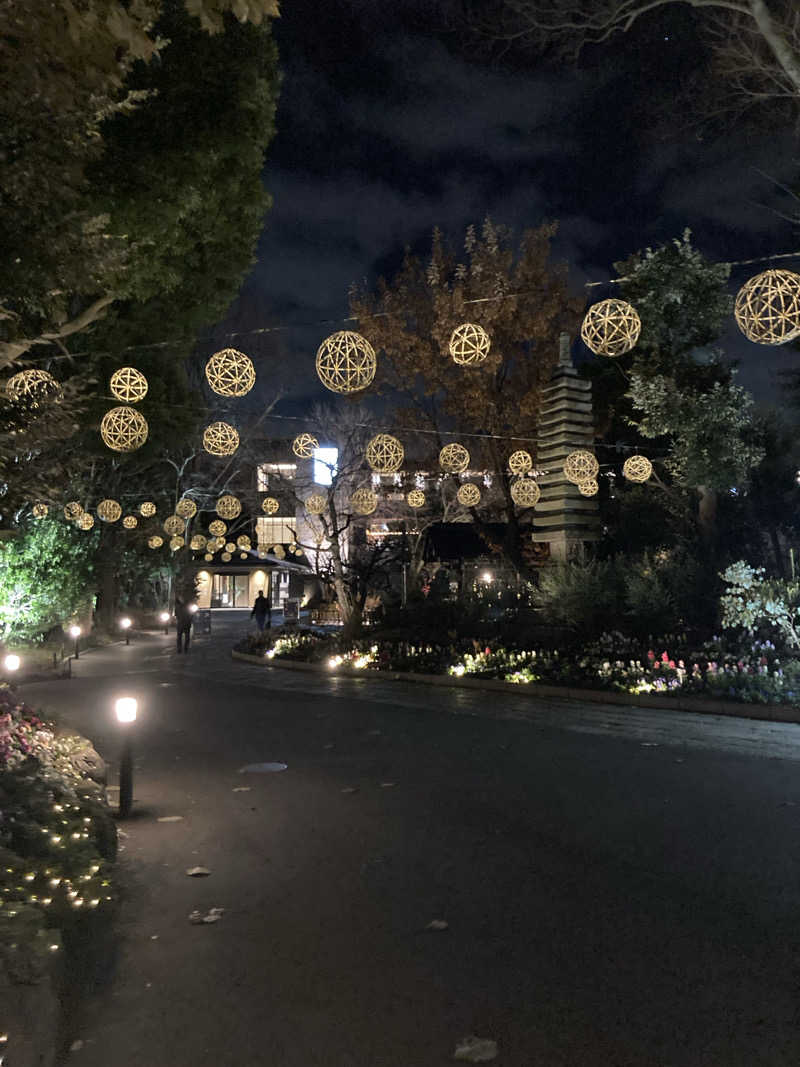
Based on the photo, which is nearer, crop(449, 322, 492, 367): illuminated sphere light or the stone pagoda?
crop(449, 322, 492, 367): illuminated sphere light

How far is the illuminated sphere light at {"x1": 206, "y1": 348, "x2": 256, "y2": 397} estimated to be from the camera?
37.9 ft

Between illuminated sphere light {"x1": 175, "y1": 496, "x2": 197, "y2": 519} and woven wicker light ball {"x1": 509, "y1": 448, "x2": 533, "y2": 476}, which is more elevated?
woven wicker light ball {"x1": 509, "y1": 448, "x2": 533, "y2": 476}

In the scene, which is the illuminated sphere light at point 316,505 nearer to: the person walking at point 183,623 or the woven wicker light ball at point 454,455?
the woven wicker light ball at point 454,455

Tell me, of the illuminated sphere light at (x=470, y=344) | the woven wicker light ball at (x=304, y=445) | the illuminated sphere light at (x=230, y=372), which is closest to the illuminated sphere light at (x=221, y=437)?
the woven wicker light ball at (x=304, y=445)

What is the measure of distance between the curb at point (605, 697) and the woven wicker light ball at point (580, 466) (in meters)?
5.89

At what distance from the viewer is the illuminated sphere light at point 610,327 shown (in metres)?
11.1

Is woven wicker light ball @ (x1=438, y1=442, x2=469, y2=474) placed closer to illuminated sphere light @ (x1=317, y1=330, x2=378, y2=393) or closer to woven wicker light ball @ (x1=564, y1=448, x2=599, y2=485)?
woven wicker light ball @ (x1=564, y1=448, x2=599, y2=485)

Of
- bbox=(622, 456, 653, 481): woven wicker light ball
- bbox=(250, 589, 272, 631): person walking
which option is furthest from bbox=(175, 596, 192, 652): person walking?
bbox=(622, 456, 653, 481): woven wicker light ball

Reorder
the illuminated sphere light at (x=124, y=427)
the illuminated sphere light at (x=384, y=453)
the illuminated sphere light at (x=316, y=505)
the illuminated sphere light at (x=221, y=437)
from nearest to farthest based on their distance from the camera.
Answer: the illuminated sphere light at (x=124, y=427) → the illuminated sphere light at (x=221, y=437) → the illuminated sphere light at (x=384, y=453) → the illuminated sphere light at (x=316, y=505)

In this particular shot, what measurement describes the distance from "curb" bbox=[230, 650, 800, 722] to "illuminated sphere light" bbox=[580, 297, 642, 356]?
18.5ft

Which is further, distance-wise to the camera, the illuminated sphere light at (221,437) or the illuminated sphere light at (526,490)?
the illuminated sphere light at (526,490)

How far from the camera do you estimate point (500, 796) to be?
A: 7.17 m

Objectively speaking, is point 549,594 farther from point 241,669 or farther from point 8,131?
point 8,131

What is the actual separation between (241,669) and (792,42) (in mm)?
16511
